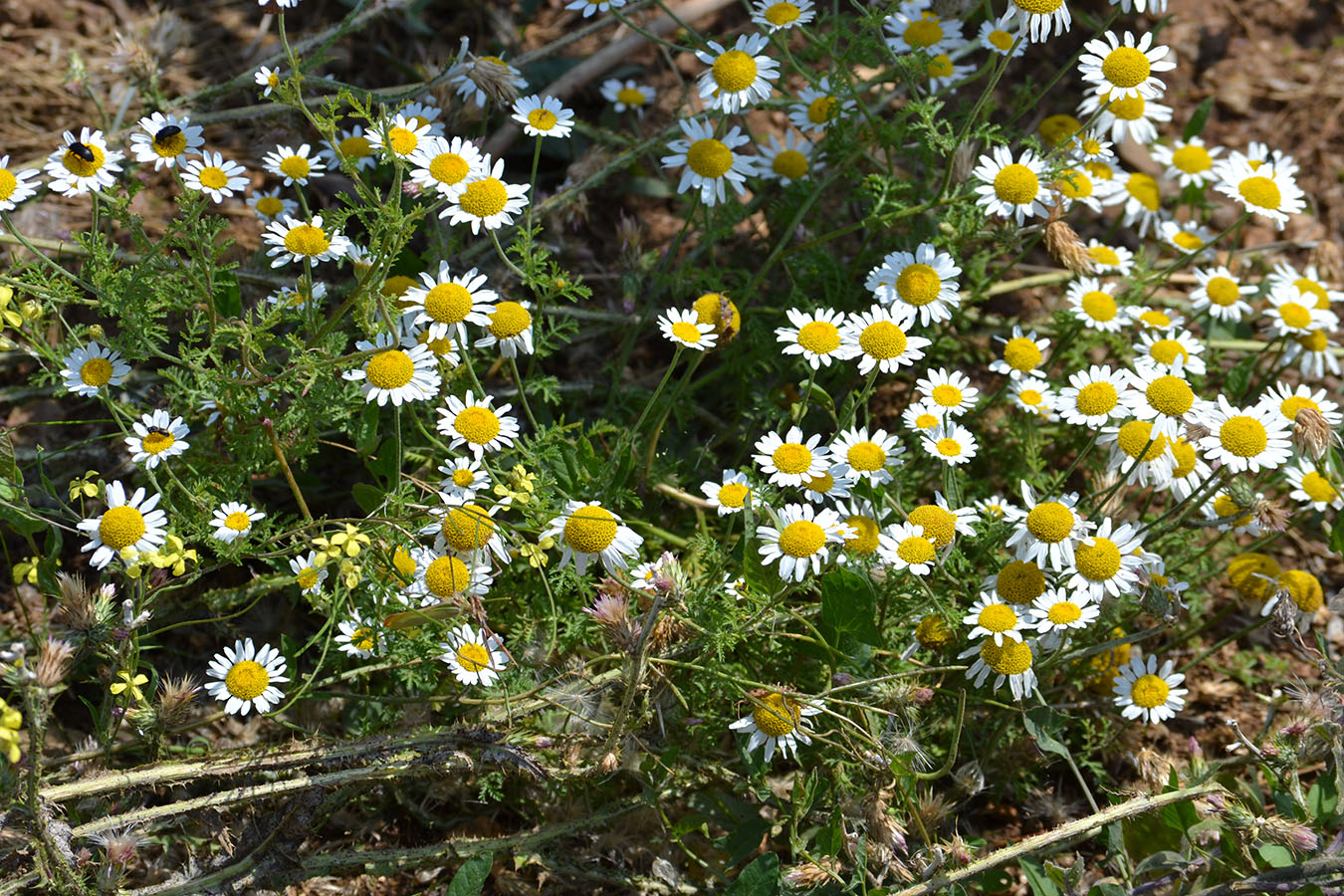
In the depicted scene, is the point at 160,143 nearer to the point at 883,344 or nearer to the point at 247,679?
the point at 247,679

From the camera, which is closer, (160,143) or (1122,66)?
(160,143)

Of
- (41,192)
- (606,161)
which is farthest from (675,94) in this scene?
(41,192)

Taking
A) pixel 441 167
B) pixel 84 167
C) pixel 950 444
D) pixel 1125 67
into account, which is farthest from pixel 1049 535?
pixel 84 167

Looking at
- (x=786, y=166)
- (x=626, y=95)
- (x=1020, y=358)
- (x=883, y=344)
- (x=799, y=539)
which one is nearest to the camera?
(x=799, y=539)

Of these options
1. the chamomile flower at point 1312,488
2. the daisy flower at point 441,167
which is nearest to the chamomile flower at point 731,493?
the daisy flower at point 441,167

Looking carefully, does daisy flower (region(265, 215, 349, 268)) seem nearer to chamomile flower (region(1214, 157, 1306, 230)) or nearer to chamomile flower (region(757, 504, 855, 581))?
chamomile flower (region(757, 504, 855, 581))

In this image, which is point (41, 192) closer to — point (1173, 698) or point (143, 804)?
point (143, 804)
